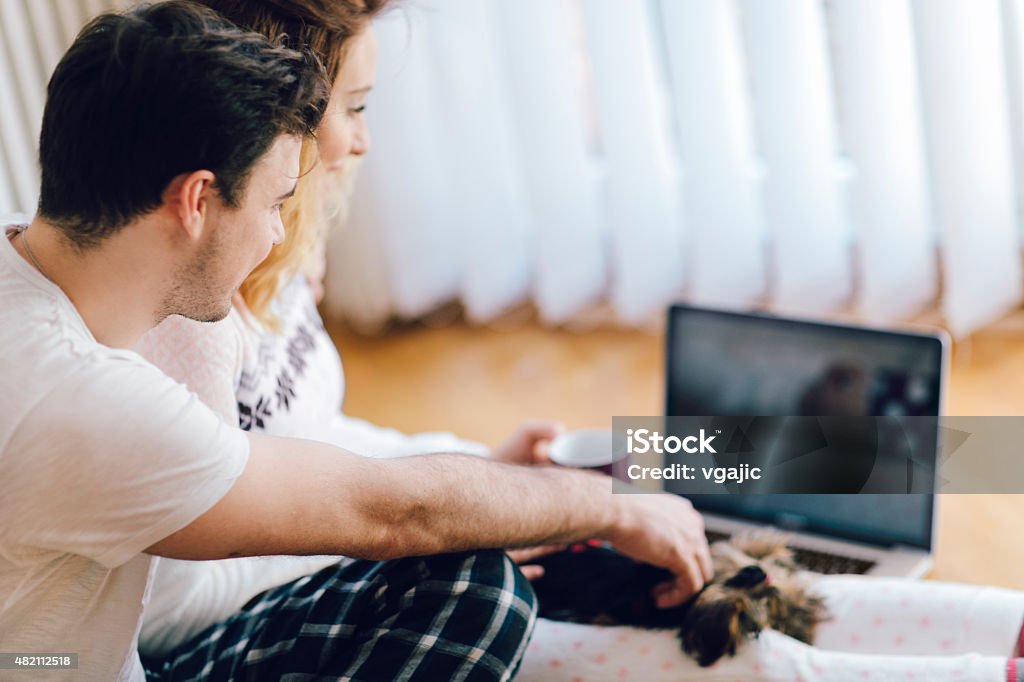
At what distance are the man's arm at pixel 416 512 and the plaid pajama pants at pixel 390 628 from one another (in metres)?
0.04

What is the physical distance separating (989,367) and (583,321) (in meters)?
0.86

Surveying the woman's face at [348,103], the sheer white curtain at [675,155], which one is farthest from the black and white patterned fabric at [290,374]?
the sheer white curtain at [675,155]

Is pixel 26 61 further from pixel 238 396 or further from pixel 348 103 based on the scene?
pixel 238 396

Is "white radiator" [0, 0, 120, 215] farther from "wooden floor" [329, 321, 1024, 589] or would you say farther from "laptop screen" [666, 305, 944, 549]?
"laptop screen" [666, 305, 944, 549]

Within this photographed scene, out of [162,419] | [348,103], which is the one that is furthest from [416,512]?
[348,103]

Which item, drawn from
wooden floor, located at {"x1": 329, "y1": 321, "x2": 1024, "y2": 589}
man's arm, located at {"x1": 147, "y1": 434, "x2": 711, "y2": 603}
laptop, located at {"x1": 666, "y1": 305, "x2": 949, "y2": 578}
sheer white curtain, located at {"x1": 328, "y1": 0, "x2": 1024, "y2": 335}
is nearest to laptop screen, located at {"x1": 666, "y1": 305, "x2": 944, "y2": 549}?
laptop, located at {"x1": 666, "y1": 305, "x2": 949, "y2": 578}

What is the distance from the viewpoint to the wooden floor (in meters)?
2.03

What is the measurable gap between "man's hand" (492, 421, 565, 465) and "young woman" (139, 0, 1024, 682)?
0.85 ft

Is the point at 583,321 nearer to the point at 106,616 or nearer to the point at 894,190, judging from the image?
the point at 894,190

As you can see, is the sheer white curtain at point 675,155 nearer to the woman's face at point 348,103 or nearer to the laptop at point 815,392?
the laptop at point 815,392

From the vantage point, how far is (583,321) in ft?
8.34

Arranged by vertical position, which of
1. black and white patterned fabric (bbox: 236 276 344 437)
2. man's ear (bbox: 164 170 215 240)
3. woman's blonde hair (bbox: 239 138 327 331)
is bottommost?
black and white patterned fabric (bbox: 236 276 344 437)

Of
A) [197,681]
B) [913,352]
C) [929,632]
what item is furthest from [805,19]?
[197,681]

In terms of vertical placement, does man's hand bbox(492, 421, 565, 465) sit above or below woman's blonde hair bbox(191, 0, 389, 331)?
below
